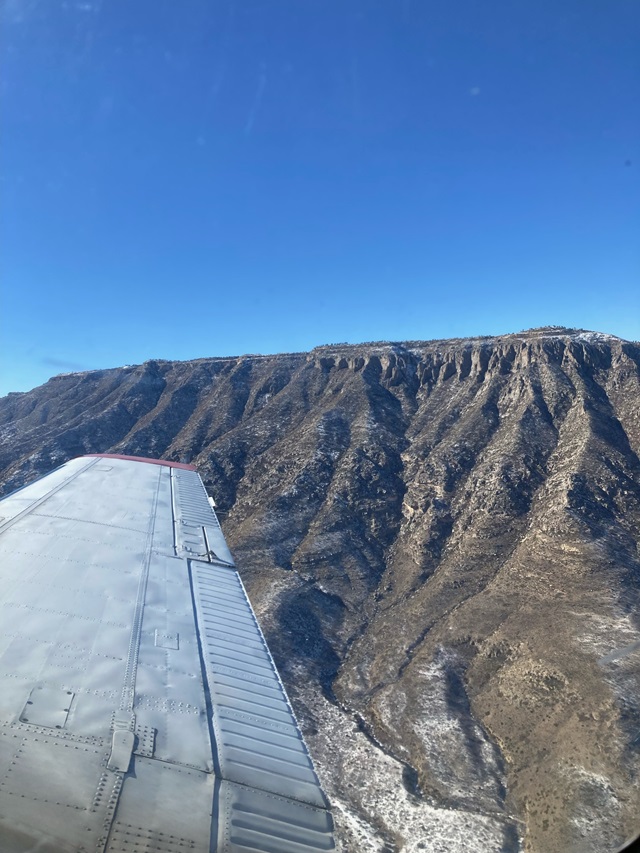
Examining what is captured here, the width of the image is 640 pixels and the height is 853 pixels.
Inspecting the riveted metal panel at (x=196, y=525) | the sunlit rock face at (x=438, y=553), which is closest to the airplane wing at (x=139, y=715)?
the riveted metal panel at (x=196, y=525)

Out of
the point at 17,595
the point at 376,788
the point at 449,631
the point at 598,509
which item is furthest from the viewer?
the point at 598,509

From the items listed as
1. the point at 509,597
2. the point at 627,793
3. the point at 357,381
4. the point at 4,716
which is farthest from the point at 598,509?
the point at 4,716

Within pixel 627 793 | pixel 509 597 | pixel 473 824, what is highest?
pixel 509 597

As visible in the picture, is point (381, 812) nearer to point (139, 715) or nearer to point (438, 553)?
point (139, 715)

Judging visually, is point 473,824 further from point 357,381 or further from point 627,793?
point 357,381

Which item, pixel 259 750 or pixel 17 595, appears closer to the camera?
pixel 259 750

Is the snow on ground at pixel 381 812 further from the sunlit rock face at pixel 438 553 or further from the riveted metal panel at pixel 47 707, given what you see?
the riveted metal panel at pixel 47 707

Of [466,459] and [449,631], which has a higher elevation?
[466,459]
